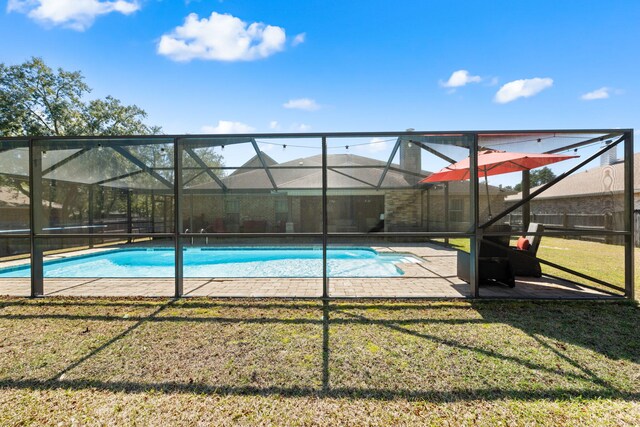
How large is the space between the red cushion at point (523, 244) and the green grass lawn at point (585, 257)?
0.47ft

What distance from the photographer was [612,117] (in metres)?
13.1

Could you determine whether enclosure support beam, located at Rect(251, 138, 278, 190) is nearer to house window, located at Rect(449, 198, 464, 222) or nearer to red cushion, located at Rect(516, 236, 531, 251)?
house window, located at Rect(449, 198, 464, 222)

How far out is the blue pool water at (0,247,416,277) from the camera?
6379mm

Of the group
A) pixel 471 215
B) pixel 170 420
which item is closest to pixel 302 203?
pixel 471 215

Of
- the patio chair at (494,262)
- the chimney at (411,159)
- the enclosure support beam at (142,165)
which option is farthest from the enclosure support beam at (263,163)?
the patio chair at (494,262)

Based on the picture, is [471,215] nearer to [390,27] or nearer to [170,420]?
[170,420]

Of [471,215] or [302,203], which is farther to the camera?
[302,203]

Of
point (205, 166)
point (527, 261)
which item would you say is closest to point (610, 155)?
point (527, 261)

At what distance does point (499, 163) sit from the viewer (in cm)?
506

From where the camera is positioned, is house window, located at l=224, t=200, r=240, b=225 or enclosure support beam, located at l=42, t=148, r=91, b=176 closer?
enclosure support beam, located at l=42, t=148, r=91, b=176

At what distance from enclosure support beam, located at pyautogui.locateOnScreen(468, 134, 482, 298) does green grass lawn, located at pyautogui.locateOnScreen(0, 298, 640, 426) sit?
18.1 inches

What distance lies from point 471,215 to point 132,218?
736 centimetres

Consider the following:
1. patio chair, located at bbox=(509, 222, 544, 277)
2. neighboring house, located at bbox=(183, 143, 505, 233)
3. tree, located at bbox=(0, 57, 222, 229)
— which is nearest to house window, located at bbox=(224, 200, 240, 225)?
neighboring house, located at bbox=(183, 143, 505, 233)

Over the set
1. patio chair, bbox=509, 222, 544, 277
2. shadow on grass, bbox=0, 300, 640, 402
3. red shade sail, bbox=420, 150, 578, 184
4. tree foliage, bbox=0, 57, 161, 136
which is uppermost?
tree foliage, bbox=0, 57, 161, 136
